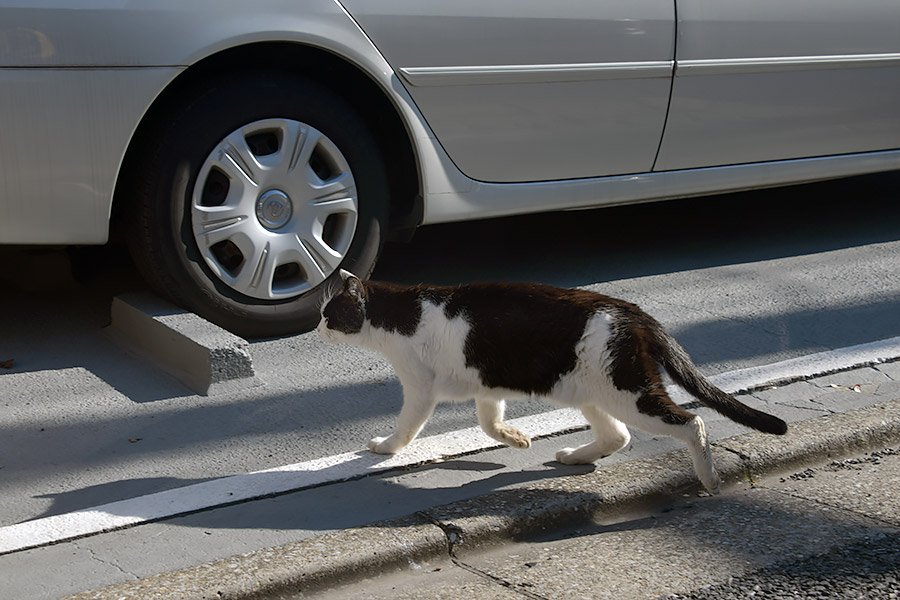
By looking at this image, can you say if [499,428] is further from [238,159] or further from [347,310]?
[238,159]

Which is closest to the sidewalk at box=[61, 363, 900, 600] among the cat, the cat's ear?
the cat

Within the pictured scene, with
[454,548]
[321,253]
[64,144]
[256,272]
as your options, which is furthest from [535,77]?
[454,548]

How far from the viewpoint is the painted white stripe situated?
112 inches

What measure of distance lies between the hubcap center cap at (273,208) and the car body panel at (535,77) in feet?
2.24

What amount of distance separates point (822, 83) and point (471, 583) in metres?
3.53

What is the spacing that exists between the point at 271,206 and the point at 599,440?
1644mm

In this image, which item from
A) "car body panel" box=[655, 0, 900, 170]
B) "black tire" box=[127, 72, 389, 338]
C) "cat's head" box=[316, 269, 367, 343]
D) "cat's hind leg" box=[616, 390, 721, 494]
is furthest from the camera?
"car body panel" box=[655, 0, 900, 170]

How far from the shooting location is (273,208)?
4160 millimetres

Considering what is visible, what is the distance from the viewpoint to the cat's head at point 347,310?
10.9ft

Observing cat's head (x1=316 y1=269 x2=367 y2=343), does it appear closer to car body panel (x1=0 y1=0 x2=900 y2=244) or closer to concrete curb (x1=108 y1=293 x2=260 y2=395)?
concrete curb (x1=108 y1=293 x2=260 y2=395)

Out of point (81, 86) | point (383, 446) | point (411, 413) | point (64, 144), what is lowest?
point (383, 446)

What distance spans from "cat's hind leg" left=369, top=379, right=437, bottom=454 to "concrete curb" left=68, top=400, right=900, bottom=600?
1.13ft

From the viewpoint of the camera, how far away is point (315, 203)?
4227 mm

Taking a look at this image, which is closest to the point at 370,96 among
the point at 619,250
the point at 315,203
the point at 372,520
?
the point at 315,203
